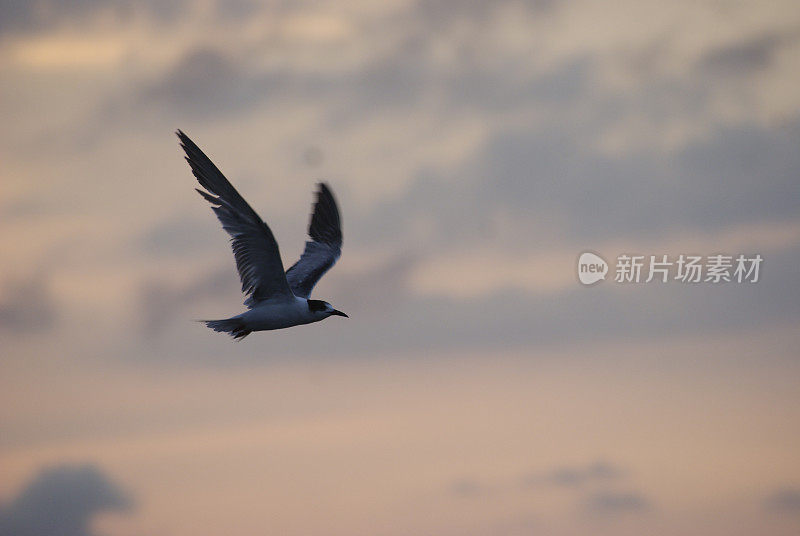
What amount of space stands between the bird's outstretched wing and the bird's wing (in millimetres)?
5660

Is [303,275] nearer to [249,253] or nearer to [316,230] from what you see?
[316,230]

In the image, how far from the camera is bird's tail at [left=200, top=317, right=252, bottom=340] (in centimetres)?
2902

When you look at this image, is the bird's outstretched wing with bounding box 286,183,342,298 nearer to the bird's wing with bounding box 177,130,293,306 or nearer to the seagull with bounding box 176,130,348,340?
the seagull with bounding box 176,130,348,340

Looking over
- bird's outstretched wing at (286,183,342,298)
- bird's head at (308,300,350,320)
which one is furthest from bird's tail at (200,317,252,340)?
bird's outstretched wing at (286,183,342,298)

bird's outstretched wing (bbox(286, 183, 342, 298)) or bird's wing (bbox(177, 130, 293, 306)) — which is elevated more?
bird's outstretched wing (bbox(286, 183, 342, 298))

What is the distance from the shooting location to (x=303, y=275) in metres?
34.7

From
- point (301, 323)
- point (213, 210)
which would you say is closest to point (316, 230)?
point (301, 323)

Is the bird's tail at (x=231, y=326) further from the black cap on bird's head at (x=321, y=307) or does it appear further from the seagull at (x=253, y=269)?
the black cap on bird's head at (x=321, y=307)

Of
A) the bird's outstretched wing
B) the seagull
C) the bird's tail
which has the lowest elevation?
the bird's tail

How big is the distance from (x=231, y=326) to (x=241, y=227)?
302cm

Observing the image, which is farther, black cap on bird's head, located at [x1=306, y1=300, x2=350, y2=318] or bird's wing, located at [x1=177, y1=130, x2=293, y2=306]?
black cap on bird's head, located at [x1=306, y1=300, x2=350, y2=318]

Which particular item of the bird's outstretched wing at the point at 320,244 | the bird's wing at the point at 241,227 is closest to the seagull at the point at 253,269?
the bird's wing at the point at 241,227

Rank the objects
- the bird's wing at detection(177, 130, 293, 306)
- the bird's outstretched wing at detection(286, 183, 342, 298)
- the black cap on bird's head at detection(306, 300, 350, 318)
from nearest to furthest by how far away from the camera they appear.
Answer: the bird's wing at detection(177, 130, 293, 306), the black cap on bird's head at detection(306, 300, 350, 318), the bird's outstretched wing at detection(286, 183, 342, 298)

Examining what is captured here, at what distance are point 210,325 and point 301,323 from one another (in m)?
2.47
